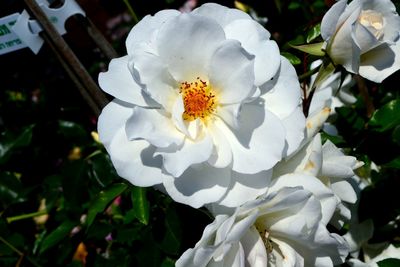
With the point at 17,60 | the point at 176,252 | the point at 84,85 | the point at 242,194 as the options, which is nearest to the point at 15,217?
the point at 84,85

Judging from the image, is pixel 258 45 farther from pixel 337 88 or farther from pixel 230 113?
pixel 337 88

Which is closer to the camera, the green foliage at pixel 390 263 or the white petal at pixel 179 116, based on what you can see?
the white petal at pixel 179 116

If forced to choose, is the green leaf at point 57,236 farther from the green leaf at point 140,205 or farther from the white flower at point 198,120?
the white flower at point 198,120

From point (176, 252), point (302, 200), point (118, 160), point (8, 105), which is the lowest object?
point (8, 105)

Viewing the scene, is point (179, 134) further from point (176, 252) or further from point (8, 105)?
point (8, 105)

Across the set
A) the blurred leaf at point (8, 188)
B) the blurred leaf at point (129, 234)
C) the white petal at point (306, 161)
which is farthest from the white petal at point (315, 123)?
Result: the blurred leaf at point (8, 188)

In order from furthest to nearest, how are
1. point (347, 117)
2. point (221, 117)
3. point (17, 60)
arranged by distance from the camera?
point (17, 60), point (347, 117), point (221, 117)

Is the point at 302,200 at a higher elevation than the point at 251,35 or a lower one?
lower

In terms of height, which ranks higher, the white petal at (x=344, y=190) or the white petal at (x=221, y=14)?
the white petal at (x=221, y=14)
